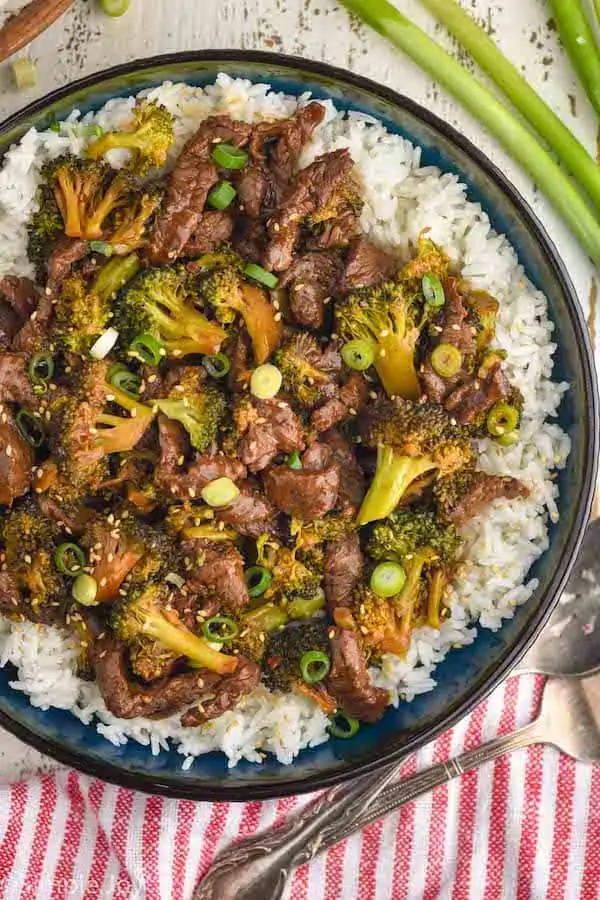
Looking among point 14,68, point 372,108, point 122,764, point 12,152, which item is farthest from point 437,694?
point 14,68

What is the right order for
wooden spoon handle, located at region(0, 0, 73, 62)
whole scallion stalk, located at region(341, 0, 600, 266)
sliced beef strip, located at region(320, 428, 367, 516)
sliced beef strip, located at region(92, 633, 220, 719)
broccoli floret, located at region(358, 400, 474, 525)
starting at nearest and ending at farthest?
1. broccoli floret, located at region(358, 400, 474, 525)
2. sliced beef strip, located at region(92, 633, 220, 719)
3. sliced beef strip, located at region(320, 428, 367, 516)
4. wooden spoon handle, located at region(0, 0, 73, 62)
5. whole scallion stalk, located at region(341, 0, 600, 266)

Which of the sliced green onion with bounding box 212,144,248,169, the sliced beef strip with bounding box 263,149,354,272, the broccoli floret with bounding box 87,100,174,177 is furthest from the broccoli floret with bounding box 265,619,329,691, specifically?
the broccoli floret with bounding box 87,100,174,177

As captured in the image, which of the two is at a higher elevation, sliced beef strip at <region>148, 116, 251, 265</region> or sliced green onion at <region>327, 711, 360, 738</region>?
sliced beef strip at <region>148, 116, 251, 265</region>

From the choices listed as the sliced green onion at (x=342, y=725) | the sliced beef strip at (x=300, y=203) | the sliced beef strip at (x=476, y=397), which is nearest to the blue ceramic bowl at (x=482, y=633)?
the sliced green onion at (x=342, y=725)

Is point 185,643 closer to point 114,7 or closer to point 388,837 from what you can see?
point 388,837

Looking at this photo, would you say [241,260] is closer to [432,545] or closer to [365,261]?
[365,261]

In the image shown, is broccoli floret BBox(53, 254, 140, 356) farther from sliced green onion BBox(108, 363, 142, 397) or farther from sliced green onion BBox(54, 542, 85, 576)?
sliced green onion BBox(54, 542, 85, 576)

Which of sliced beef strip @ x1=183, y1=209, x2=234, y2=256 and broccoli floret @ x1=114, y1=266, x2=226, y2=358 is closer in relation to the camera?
broccoli floret @ x1=114, y1=266, x2=226, y2=358
